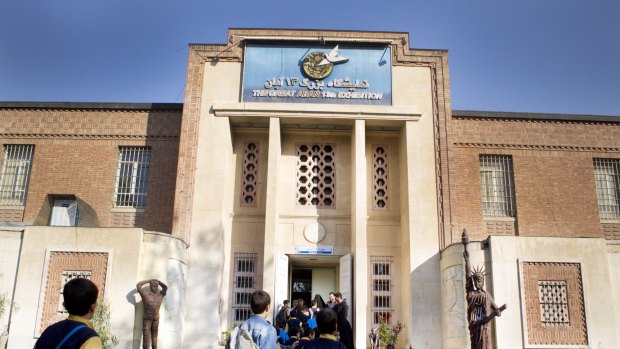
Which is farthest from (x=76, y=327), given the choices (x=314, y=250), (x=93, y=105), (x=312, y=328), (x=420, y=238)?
(x=93, y=105)

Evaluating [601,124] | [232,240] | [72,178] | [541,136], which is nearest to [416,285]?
[232,240]

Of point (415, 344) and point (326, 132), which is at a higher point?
point (326, 132)

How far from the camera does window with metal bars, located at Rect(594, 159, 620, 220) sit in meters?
21.1

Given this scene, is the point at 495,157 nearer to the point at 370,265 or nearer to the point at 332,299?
the point at 370,265

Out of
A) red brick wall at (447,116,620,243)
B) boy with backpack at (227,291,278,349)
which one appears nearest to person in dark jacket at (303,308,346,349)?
boy with backpack at (227,291,278,349)

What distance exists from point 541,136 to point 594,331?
310 inches

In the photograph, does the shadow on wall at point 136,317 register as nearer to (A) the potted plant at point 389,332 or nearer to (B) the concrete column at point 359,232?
(B) the concrete column at point 359,232

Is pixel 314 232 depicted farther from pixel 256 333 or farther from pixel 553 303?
pixel 256 333

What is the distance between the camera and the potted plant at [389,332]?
18.1 m

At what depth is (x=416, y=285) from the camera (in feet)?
59.6

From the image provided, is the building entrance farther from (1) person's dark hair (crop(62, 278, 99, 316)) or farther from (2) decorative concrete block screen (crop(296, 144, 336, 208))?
(1) person's dark hair (crop(62, 278, 99, 316))

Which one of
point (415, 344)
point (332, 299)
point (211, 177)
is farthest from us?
point (211, 177)

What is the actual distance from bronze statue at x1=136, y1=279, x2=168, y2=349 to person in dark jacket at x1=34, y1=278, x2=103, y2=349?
38.9ft

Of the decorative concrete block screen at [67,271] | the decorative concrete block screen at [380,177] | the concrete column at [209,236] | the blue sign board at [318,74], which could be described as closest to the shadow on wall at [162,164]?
the concrete column at [209,236]
